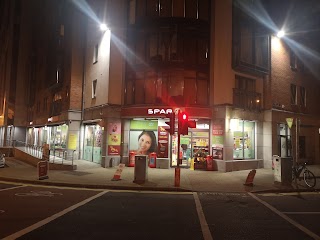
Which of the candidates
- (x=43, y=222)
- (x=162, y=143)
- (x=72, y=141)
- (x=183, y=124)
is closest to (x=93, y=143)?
(x=72, y=141)

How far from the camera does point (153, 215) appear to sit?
8.09m

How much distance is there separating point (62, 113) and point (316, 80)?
2274cm

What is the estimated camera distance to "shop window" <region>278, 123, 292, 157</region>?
21692 mm

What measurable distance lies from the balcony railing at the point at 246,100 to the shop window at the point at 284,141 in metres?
2.73

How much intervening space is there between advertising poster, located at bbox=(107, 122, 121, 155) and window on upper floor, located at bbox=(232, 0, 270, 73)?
8.98 metres

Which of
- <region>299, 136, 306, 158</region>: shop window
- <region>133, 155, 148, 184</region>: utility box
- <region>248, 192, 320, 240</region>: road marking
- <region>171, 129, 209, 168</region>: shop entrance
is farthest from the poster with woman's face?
<region>299, 136, 306, 158</region>: shop window

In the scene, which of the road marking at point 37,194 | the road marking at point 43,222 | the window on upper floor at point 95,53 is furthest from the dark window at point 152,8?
the road marking at point 43,222

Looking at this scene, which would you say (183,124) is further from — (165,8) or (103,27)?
(103,27)

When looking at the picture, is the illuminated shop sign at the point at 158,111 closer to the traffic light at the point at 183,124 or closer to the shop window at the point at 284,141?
the traffic light at the point at 183,124

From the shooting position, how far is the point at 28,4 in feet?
148

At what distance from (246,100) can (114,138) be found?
954 centimetres

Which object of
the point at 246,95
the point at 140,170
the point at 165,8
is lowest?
the point at 140,170

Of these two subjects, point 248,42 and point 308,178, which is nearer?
point 308,178

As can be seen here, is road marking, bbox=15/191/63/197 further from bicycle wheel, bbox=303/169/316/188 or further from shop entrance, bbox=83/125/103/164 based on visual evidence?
bicycle wheel, bbox=303/169/316/188
